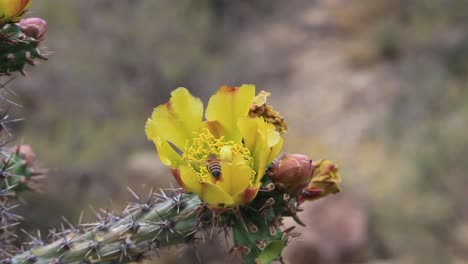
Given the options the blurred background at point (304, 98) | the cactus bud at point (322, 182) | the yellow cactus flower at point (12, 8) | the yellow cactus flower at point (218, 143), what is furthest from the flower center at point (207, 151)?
the blurred background at point (304, 98)

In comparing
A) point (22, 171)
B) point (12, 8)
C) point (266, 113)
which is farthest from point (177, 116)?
point (22, 171)

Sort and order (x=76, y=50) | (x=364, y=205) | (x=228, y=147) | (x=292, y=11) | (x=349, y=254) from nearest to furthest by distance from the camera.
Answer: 1. (x=228, y=147)
2. (x=349, y=254)
3. (x=364, y=205)
4. (x=76, y=50)
5. (x=292, y=11)

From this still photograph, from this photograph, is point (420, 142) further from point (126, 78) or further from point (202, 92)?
point (126, 78)

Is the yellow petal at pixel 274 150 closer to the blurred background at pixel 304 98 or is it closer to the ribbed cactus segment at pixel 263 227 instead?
the ribbed cactus segment at pixel 263 227

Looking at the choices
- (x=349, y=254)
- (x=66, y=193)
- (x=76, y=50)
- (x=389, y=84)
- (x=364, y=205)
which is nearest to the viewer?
(x=66, y=193)

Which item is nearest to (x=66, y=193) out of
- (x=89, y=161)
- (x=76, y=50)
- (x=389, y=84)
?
(x=89, y=161)

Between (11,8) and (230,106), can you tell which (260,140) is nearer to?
(230,106)
